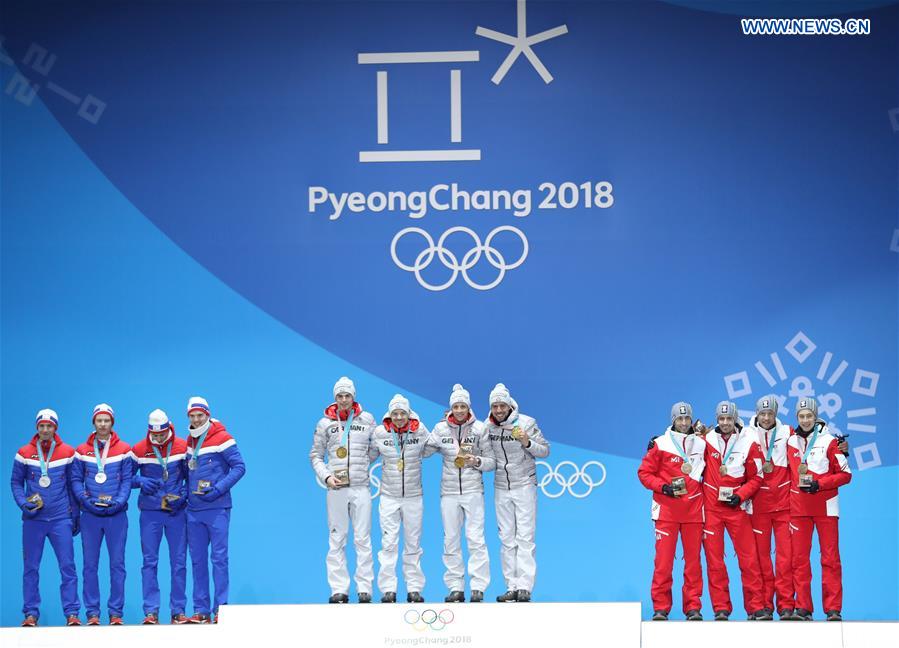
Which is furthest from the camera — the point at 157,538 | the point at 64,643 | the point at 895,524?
the point at 895,524

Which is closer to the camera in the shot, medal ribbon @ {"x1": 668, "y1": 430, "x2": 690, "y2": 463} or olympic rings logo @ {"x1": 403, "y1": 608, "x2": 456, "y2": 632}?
olympic rings logo @ {"x1": 403, "y1": 608, "x2": 456, "y2": 632}

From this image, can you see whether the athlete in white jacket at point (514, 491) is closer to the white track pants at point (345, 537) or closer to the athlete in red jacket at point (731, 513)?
the white track pants at point (345, 537)

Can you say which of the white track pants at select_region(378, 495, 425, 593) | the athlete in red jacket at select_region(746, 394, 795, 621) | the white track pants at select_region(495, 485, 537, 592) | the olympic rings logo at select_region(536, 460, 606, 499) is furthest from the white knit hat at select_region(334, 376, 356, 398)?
the athlete in red jacket at select_region(746, 394, 795, 621)

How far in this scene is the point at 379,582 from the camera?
9812 millimetres

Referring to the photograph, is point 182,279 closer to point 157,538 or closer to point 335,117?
point 335,117

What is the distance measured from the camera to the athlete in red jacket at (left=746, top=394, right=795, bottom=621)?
31.5 ft

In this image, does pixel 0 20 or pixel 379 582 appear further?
pixel 0 20

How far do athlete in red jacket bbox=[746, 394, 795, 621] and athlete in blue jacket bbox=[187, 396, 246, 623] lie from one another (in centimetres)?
391

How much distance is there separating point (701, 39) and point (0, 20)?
6.47 metres

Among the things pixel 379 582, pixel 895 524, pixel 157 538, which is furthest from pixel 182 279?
pixel 895 524

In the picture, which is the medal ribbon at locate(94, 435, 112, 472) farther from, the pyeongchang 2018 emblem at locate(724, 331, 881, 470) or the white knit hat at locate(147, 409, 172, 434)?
the pyeongchang 2018 emblem at locate(724, 331, 881, 470)

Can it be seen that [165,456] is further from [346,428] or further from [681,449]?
[681,449]

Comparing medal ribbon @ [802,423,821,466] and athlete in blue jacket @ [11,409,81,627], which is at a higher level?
medal ribbon @ [802,423,821,466]

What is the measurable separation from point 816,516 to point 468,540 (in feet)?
8.43
